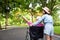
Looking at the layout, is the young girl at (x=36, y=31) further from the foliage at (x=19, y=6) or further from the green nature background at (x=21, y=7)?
the foliage at (x=19, y=6)

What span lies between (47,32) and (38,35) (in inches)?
10.8

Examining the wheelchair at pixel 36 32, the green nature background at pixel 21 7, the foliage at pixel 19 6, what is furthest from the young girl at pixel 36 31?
the foliage at pixel 19 6

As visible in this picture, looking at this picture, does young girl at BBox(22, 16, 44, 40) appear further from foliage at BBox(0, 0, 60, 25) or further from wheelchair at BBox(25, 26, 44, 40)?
foliage at BBox(0, 0, 60, 25)

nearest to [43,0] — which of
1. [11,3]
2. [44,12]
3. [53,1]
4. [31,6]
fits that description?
[53,1]

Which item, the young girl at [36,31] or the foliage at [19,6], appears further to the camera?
the foliage at [19,6]

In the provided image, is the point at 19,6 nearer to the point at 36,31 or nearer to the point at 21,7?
the point at 21,7

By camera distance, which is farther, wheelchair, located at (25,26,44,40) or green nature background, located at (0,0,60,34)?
green nature background, located at (0,0,60,34)

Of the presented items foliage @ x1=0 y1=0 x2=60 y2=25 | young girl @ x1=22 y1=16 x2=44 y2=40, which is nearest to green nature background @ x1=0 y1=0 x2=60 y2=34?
foliage @ x1=0 y1=0 x2=60 y2=25

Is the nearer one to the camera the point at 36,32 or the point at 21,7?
the point at 36,32

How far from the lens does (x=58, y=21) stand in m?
39.8

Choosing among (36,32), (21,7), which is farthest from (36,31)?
(21,7)

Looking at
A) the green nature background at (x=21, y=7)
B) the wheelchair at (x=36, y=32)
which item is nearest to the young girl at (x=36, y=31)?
the wheelchair at (x=36, y=32)

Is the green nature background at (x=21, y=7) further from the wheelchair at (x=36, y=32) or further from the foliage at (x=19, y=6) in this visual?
the wheelchair at (x=36, y=32)

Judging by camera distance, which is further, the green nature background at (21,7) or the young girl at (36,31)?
the green nature background at (21,7)
